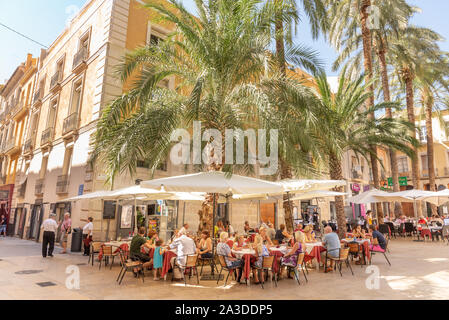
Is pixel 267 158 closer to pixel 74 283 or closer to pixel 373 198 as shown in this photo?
pixel 74 283

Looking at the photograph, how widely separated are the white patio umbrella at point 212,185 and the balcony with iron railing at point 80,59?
479 inches

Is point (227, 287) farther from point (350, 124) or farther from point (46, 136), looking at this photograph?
point (46, 136)

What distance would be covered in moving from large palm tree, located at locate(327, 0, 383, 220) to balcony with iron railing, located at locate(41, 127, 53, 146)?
1759 cm

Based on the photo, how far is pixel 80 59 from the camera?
1619 cm

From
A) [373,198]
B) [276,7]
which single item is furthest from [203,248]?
[373,198]

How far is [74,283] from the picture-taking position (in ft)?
21.5

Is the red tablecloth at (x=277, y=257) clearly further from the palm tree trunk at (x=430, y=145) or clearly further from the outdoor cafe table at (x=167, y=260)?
the palm tree trunk at (x=430, y=145)

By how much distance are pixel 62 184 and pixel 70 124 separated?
327 cm

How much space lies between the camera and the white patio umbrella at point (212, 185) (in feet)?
21.0

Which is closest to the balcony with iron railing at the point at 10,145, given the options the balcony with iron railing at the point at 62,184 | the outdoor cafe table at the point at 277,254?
the balcony with iron railing at the point at 62,184

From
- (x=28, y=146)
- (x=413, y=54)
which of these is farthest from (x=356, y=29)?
(x=28, y=146)

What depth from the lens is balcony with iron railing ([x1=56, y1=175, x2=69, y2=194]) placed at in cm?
1482
